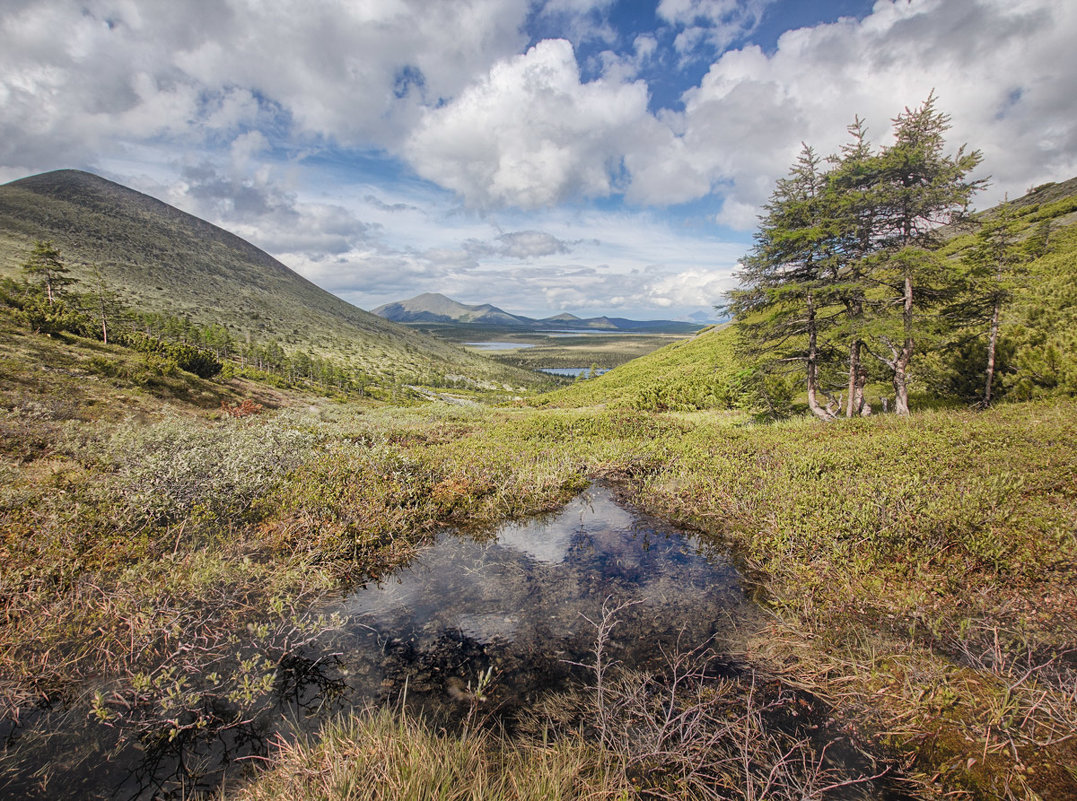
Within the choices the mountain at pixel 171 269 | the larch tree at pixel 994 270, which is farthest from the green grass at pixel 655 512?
the mountain at pixel 171 269

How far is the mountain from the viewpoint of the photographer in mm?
124250

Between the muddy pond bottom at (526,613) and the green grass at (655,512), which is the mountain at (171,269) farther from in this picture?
the muddy pond bottom at (526,613)

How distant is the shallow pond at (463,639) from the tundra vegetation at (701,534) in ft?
0.96

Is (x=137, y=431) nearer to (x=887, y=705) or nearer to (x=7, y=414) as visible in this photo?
(x=7, y=414)

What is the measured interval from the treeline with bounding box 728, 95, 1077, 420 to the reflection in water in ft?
47.7

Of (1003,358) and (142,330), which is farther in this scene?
(142,330)

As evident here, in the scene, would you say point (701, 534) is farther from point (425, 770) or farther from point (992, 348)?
point (992, 348)

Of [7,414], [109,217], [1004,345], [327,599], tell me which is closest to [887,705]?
[327,599]

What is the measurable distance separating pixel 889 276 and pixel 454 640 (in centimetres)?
2171

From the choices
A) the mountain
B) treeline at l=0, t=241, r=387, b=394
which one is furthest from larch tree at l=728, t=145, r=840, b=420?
the mountain

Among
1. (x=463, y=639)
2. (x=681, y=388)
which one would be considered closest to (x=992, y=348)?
(x=681, y=388)

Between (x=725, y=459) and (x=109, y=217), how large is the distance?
23875 centimetres

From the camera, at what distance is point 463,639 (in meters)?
6.52

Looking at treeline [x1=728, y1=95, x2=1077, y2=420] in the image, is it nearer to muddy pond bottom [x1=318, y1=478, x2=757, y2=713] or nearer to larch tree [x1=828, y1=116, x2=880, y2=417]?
larch tree [x1=828, y1=116, x2=880, y2=417]
